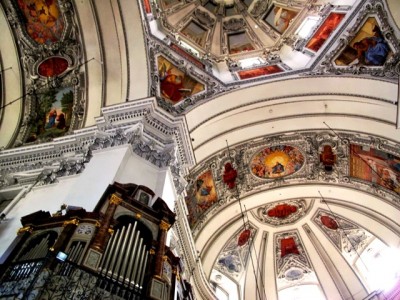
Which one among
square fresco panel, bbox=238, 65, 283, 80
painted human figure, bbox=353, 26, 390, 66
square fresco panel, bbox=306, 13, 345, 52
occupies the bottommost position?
painted human figure, bbox=353, 26, 390, 66

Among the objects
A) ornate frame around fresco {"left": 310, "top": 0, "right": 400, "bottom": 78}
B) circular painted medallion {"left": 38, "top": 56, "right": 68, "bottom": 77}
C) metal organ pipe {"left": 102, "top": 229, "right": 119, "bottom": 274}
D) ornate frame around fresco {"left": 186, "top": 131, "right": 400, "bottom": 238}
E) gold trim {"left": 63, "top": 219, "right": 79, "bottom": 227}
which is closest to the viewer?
metal organ pipe {"left": 102, "top": 229, "right": 119, "bottom": 274}

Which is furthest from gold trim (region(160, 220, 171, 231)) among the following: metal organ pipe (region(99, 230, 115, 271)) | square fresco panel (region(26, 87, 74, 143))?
square fresco panel (region(26, 87, 74, 143))

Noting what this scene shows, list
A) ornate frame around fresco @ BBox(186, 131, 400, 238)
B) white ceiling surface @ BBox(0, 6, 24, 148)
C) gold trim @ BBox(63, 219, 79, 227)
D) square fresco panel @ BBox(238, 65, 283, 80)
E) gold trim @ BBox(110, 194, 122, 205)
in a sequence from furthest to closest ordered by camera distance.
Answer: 1. square fresco panel @ BBox(238, 65, 283, 80)
2. ornate frame around fresco @ BBox(186, 131, 400, 238)
3. white ceiling surface @ BBox(0, 6, 24, 148)
4. gold trim @ BBox(110, 194, 122, 205)
5. gold trim @ BBox(63, 219, 79, 227)

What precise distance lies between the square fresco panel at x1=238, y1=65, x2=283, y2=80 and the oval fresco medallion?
248 centimetres

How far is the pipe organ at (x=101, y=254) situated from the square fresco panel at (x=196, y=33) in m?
8.66

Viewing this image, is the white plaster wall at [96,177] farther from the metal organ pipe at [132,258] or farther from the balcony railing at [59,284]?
the balcony railing at [59,284]

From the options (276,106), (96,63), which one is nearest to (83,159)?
(96,63)

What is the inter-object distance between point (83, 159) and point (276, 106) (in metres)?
6.25

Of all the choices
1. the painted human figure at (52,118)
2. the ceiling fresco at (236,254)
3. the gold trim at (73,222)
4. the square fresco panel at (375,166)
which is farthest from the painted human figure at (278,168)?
the gold trim at (73,222)

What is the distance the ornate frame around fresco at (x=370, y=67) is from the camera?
10.4 m

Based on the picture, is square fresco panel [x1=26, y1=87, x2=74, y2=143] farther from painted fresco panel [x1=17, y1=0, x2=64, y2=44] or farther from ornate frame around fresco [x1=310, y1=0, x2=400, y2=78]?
ornate frame around fresco [x1=310, y1=0, x2=400, y2=78]

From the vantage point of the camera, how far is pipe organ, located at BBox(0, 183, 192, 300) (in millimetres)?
4516

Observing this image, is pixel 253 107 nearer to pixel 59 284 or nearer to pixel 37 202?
pixel 37 202

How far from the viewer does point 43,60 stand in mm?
11742
